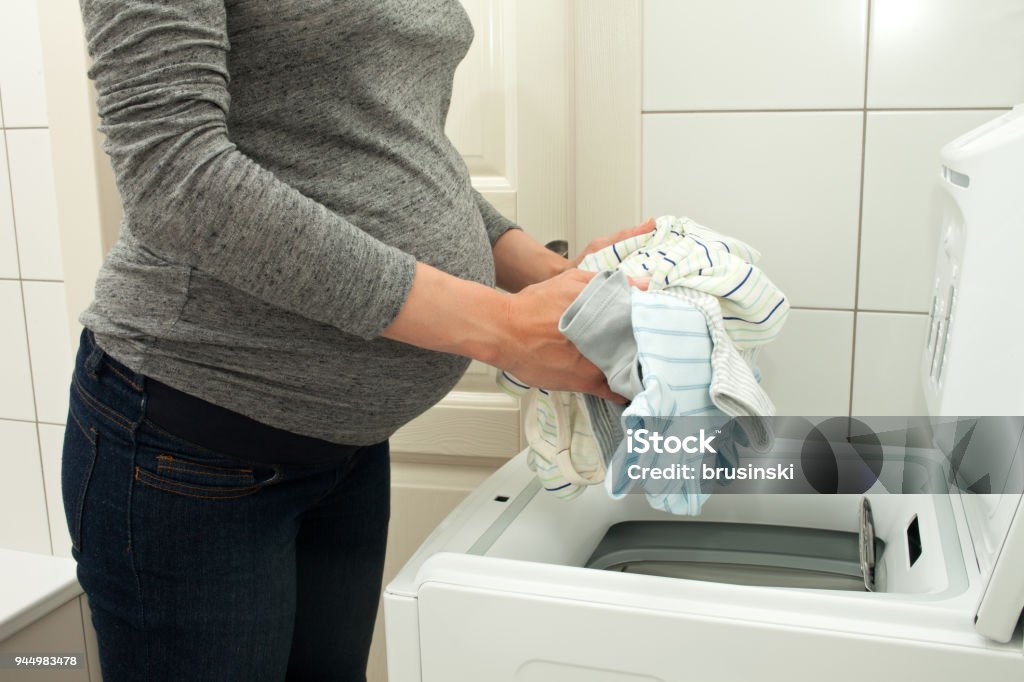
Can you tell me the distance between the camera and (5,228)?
1460 mm

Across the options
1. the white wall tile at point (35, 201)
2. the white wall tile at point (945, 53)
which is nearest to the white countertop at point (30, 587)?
the white wall tile at point (35, 201)

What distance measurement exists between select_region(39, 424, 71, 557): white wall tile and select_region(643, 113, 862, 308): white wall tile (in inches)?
46.4

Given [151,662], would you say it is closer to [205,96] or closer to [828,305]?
[205,96]

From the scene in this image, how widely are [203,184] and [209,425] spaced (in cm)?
20

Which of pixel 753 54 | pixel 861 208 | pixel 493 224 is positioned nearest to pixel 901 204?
pixel 861 208

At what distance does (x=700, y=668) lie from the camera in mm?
566

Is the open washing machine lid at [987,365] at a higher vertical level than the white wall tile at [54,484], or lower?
higher

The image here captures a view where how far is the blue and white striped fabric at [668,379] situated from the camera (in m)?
0.57

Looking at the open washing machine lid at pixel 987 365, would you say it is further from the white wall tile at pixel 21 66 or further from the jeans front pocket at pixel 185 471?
the white wall tile at pixel 21 66

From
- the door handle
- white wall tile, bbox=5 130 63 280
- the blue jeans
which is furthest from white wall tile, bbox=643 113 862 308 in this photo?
white wall tile, bbox=5 130 63 280

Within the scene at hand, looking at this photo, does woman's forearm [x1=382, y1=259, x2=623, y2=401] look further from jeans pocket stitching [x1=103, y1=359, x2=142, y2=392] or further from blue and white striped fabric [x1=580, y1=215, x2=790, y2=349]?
jeans pocket stitching [x1=103, y1=359, x2=142, y2=392]

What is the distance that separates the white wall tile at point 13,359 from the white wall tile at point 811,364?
1.28 m

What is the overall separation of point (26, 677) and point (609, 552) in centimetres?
104

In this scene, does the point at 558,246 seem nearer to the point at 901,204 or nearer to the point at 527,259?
the point at 527,259
